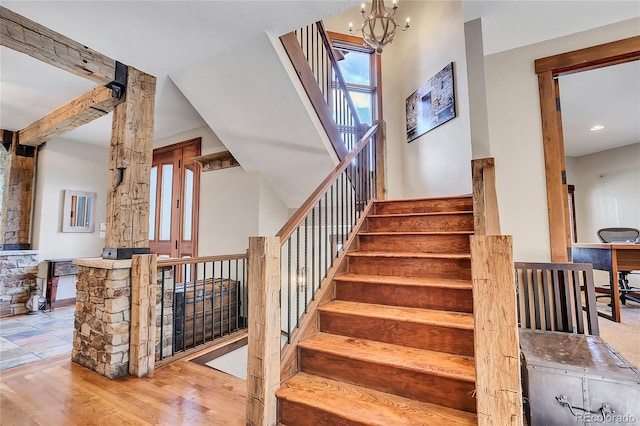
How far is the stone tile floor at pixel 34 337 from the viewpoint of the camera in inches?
115

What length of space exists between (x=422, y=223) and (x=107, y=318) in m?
2.96

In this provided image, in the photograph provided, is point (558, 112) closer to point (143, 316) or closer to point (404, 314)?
point (404, 314)

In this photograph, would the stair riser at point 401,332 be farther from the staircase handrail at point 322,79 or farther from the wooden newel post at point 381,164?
the wooden newel post at point 381,164

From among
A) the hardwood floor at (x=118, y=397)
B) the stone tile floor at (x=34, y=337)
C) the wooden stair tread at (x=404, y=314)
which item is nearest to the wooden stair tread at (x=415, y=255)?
the wooden stair tread at (x=404, y=314)

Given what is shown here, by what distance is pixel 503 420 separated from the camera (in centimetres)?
133

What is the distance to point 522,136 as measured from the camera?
9.27 feet

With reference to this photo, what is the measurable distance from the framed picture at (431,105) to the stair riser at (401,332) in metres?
2.88

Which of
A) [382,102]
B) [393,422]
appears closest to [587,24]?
[382,102]

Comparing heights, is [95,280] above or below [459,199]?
below

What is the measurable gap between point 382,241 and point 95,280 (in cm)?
264

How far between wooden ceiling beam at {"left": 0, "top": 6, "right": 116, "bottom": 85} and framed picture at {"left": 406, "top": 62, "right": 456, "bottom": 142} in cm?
374

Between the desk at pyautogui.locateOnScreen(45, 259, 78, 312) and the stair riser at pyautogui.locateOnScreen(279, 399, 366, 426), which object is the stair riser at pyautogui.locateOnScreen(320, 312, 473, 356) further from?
the desk at pyautogui.locateOnScreen(45, 259, 78, 312)

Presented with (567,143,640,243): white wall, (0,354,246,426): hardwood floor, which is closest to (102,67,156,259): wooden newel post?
(0,354,246,426): hardwood floor

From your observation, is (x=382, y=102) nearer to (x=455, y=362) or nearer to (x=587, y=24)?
(x=587, y=24)
